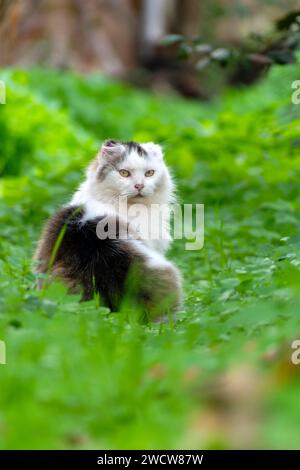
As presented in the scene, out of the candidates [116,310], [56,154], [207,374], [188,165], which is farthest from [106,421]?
[56,154]

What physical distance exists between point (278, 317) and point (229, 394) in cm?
90

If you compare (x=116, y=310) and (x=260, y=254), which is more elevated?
(x=260, y=254)

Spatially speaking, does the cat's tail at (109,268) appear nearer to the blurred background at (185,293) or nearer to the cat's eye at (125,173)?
the blurred background at (185,293)

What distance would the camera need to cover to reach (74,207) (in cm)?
432

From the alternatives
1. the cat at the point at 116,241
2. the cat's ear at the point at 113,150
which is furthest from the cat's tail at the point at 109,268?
the cat's ear at the point at 113,150

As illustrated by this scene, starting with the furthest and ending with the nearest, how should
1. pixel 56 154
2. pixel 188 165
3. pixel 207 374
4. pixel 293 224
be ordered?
pixel 56 154
pixel 188 165
pixel 293 224
pixel 207 374

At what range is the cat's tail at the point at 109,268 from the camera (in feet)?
12.8

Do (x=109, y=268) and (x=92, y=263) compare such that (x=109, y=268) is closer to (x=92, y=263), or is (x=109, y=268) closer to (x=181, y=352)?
(x=92, y=263)

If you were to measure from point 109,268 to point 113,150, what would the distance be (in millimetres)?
994

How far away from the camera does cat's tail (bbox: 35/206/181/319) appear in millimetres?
3900

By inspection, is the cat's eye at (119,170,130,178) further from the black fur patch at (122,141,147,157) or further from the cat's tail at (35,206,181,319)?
the cat's tail at (35,206,181,319)
